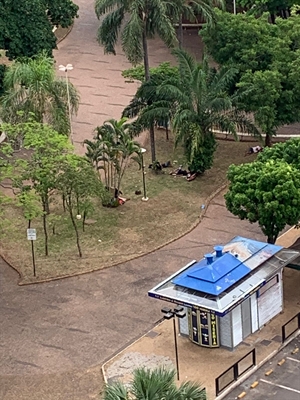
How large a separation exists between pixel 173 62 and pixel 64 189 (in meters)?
28.2

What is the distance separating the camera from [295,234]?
140 ft

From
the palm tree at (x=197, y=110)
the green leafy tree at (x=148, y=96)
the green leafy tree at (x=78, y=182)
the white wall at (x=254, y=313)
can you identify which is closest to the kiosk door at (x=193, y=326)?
the white wall at (x=254, y=313)

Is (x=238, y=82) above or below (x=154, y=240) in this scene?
above

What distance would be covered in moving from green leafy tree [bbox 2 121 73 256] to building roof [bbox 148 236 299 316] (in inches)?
285

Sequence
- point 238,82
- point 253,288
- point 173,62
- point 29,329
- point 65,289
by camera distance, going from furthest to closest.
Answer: point 173,62 < point 238,82 < point 65,289 < point 29,329 < point 253,288

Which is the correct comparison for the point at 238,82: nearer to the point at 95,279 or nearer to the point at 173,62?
the point at 95,279

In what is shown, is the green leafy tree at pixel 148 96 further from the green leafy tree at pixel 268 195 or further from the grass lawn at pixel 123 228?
the green leafy tree at pixel 268 195

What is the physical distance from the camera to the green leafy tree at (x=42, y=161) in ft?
131

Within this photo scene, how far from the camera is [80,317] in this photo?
124 ft

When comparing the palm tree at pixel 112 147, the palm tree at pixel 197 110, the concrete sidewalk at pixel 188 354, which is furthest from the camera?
the palm tree at pixel 197 110

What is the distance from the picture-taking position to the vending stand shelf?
34375mm

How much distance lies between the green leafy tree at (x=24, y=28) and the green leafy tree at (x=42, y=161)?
8.56 m

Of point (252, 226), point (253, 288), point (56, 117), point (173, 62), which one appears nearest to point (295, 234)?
point (252, 226)

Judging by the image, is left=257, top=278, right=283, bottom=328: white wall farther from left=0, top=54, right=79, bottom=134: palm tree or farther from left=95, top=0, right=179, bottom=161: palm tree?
left=95, top=0, right=179, bottom=161: palm tree
